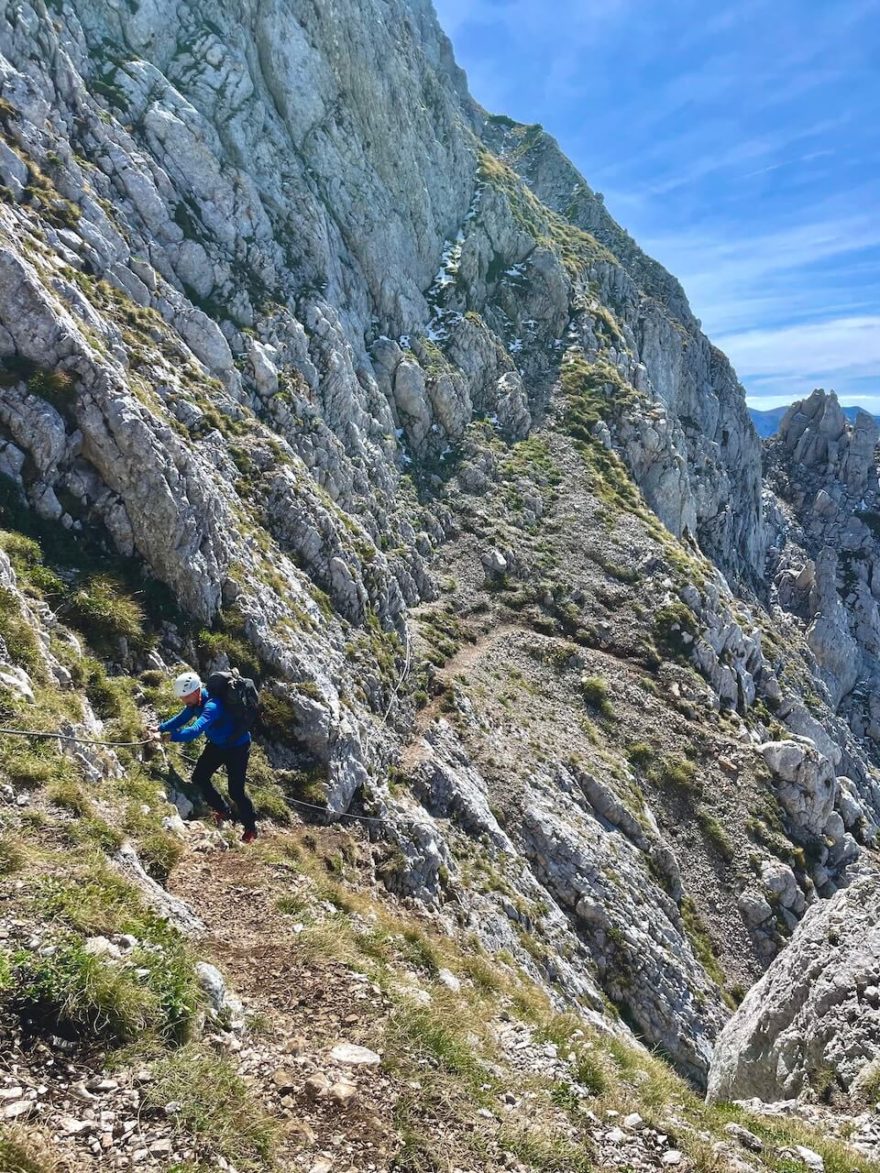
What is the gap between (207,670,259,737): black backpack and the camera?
12.0 metres

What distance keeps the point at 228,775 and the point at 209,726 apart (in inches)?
52.7

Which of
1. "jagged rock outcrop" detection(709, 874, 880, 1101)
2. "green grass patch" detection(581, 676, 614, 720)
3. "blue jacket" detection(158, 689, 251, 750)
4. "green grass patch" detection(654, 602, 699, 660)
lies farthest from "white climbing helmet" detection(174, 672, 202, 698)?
"green grass patch" detection(654, 602, 699, 660)

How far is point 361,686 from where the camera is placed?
2650cm

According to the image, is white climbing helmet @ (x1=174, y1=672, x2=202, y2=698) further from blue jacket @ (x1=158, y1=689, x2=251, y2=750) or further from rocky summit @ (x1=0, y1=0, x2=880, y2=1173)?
rocky summit @ (x1=0, y1=0, x2=880, y2=1173)

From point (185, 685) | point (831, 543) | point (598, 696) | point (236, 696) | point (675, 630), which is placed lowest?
point (598, 696)

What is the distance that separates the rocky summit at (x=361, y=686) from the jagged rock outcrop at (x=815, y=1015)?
0.09m

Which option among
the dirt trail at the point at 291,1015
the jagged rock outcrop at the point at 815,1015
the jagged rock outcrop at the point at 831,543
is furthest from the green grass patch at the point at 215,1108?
the jagged rock outcrop at the point at 831,543

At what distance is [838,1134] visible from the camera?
32.7 ft

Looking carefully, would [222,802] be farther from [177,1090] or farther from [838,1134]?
[838,1134]

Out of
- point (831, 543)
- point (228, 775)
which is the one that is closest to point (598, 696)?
point (228, 775)

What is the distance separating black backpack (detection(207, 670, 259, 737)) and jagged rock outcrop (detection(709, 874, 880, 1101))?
39.5 ft

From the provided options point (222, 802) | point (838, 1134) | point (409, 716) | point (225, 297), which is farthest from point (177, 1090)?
point (225, 297)

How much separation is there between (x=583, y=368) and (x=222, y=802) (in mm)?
67873

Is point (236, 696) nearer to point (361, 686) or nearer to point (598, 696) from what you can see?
point (361, 686)
